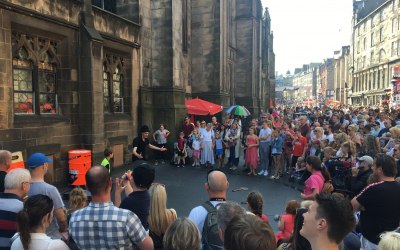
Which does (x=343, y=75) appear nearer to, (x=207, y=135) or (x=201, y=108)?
(x=201, y=108)

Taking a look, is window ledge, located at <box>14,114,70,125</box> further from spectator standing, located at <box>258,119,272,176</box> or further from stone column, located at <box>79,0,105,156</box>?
spectator standing, located at <box>258,119,272,176</box>

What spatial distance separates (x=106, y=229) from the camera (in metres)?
2.65

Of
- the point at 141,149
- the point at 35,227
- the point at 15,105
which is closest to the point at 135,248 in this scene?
the point at 35,227

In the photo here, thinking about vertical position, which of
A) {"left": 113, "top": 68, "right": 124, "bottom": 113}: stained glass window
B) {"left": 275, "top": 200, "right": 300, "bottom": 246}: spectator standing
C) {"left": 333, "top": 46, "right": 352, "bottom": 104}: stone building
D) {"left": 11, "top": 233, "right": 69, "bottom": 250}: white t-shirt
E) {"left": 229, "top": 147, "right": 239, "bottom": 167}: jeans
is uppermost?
{"left": 333, "top": 46, "right": 352, "bottom": 104}: stone building

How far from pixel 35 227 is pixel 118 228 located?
2.33ft

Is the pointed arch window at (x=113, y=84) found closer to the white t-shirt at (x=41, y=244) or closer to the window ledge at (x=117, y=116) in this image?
the window ledge at (x=117, y=116)

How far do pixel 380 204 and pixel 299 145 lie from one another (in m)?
6.82

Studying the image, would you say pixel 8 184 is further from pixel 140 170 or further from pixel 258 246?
pixel 258 246

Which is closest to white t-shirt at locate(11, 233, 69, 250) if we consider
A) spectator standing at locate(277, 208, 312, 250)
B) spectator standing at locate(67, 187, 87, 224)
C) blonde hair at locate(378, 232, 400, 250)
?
spectator standing at locate(67, 187, 87, 224)

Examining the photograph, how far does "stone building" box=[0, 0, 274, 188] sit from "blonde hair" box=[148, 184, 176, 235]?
20.6 ft

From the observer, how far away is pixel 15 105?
882 centimetres

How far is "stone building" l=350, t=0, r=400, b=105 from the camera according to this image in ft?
162

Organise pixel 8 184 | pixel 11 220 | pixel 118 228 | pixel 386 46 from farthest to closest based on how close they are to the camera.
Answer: pixel 386 46
pixel 8 184
pixel 11 220
pixel 118 228

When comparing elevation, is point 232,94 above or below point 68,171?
above
